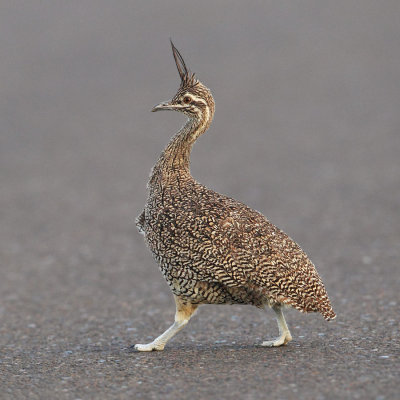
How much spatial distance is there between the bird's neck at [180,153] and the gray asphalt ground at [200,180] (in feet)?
5.29

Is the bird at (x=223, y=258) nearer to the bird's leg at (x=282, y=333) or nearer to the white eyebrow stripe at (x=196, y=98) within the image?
the bird's leg at (x=282, y=333)

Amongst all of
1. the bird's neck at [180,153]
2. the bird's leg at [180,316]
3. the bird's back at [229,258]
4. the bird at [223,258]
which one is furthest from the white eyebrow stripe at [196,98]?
the bird's leg at [180,316]

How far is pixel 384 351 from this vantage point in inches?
280

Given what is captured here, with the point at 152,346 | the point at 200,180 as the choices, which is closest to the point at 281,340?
the point at 152,346

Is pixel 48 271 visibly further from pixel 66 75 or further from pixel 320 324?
pixel 66 75

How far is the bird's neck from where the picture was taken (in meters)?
7.87

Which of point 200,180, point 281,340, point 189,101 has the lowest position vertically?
point 281,340

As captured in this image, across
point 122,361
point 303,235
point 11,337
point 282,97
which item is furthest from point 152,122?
point 122,361

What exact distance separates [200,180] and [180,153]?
32.0 ft

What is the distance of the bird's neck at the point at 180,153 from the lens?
7.87 meters

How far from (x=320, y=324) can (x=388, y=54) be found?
2055 cm

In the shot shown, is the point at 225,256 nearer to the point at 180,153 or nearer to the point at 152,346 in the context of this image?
the point at 152,346

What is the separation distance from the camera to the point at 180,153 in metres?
7.94

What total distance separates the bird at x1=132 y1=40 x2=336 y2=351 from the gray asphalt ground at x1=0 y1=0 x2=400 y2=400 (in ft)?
1.58
